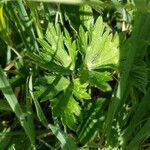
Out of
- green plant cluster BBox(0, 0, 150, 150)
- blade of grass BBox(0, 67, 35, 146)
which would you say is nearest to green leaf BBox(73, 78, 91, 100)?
green plant cluster BBox(0, 0, 150, 150)

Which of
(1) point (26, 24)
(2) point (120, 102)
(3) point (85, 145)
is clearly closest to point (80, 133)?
(3) point (85, 145)

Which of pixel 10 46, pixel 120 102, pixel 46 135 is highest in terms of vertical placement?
pixel 10 46

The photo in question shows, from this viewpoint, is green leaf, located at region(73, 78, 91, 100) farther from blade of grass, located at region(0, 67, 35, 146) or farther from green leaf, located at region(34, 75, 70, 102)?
blade of grass, located at region(0, 67, 35, 146)

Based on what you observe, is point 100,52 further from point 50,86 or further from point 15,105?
point 15,105

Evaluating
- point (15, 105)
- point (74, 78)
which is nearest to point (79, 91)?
point (74, 78)

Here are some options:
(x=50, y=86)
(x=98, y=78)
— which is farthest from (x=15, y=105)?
(x=98, y=78)

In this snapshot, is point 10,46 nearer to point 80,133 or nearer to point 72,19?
point 72,19

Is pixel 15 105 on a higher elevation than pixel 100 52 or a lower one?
lower

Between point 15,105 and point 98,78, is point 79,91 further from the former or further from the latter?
point 15,105
